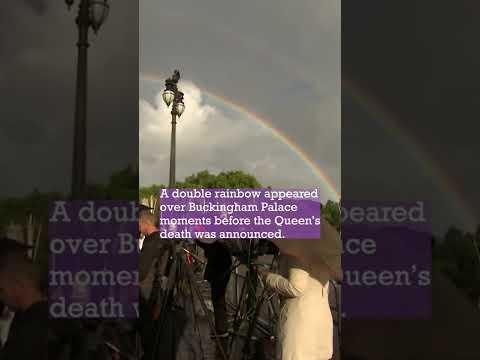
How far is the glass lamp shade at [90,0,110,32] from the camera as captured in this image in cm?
255

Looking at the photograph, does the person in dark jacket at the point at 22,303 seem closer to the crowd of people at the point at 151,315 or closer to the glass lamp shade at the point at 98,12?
the crowd of people at the point at 151,315

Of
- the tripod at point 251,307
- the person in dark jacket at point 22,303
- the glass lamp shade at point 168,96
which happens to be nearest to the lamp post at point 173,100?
the glass lamp shade at point 168,96

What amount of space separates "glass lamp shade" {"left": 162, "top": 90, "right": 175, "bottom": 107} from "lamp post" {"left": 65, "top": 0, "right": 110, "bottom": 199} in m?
4.85

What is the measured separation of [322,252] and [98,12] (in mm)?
1268

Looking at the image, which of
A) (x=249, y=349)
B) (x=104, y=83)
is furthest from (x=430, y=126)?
(x=249, y=349)

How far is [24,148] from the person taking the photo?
2.62 m

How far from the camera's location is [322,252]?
2834mm

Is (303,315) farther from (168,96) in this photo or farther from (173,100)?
(173,100)

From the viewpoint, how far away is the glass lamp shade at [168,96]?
294 inches

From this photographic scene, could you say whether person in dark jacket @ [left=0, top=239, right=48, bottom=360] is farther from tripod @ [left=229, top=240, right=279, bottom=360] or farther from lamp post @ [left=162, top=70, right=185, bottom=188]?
lamp post @ [left=162, top=70, right=185, bottom=188]

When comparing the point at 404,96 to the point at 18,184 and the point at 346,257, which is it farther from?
the point at 18,184

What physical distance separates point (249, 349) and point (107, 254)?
2.13 m

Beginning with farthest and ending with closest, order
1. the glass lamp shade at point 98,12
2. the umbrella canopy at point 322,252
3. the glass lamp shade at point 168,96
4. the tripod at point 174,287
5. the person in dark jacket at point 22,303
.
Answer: the glass lamp shade at point 168,96
the tripod at point 174,287
the umbrella canopy at point 322,252
the glass lamp shade at point 98,12
the person in dark jacket at point 22,303

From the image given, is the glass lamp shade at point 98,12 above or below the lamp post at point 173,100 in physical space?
below
